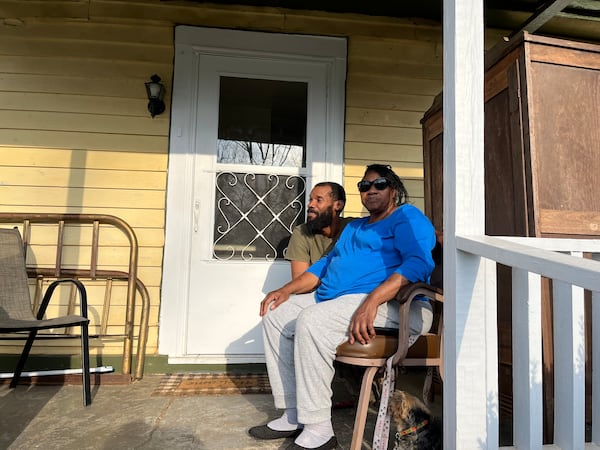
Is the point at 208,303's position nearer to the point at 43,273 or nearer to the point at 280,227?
the point at 280,227

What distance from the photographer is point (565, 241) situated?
1.31 meters

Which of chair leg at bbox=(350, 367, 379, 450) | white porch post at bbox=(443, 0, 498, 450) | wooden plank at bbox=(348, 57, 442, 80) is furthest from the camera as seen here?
wooden plank at bbox=(348, 57, 442, 80)

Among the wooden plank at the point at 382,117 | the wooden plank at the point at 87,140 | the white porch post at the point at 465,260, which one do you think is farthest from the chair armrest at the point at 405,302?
the wooden plank at the point at 87,140

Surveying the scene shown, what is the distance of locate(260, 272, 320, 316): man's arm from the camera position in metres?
2.02

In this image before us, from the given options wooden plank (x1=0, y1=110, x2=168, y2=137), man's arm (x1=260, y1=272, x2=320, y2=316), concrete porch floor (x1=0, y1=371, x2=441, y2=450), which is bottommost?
concrete porch floor (x1=0, y1=371, x2=441, y2=450)

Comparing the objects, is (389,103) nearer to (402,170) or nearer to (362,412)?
(402,170)

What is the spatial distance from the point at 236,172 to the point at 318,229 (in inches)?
32.5

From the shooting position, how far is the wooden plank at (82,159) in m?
2.79

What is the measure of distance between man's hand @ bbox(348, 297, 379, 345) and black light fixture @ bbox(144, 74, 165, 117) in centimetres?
201

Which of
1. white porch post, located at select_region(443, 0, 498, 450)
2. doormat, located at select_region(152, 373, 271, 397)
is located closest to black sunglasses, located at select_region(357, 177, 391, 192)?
white porch post, located at select_region(443, 0, 498, 450)

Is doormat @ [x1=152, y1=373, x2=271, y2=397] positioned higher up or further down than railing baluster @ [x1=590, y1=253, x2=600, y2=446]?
further down

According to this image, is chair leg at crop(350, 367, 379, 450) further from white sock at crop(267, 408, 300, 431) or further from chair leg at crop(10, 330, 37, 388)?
chair leg at crop(10, 330, 37, 388)

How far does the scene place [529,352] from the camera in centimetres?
120

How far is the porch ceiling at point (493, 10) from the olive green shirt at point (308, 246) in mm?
1587
